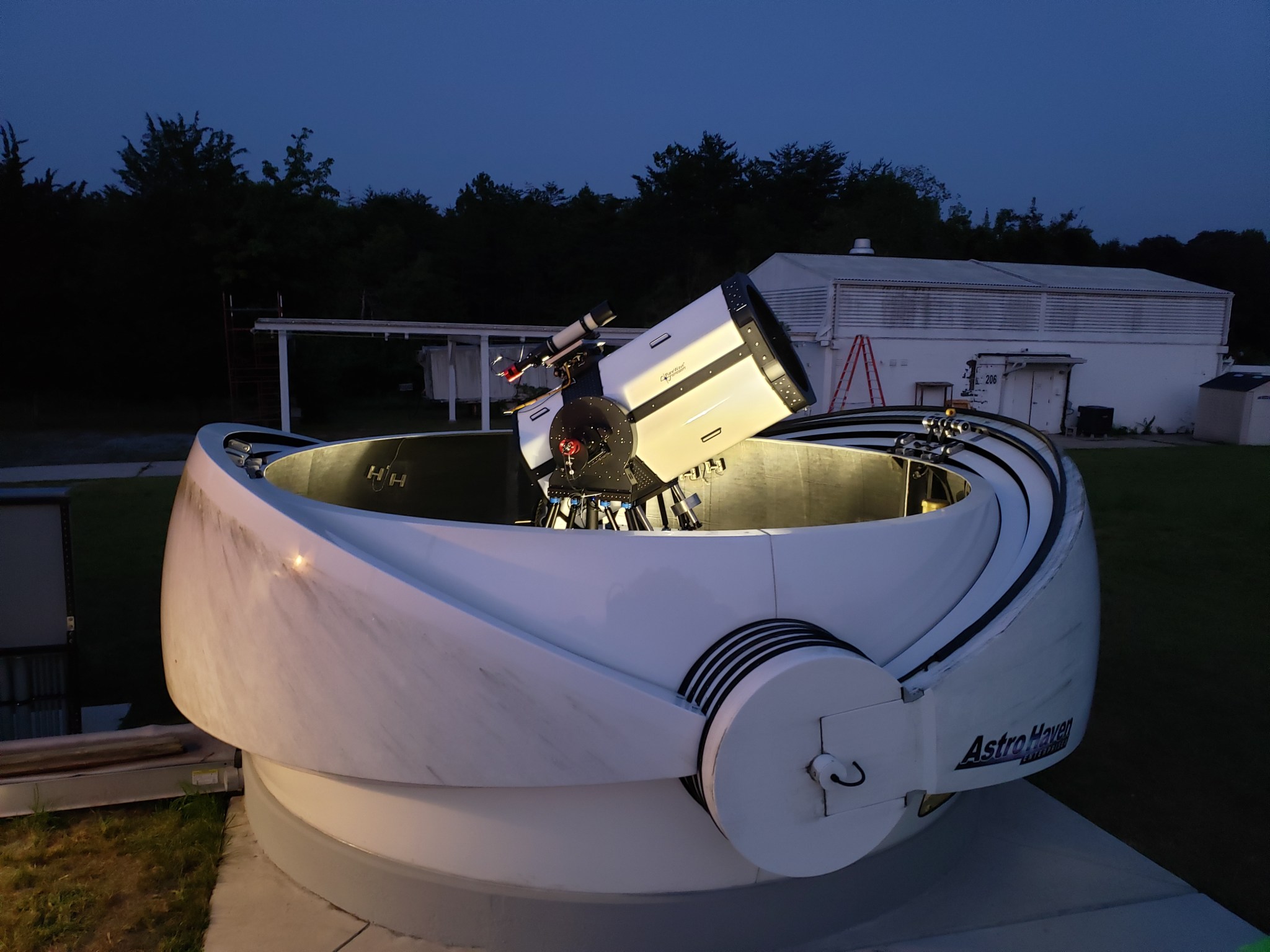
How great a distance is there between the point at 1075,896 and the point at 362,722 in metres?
2.98

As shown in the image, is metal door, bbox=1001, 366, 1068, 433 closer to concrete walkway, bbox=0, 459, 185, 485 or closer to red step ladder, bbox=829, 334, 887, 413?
red step ladder, bbox=829, 334, 887, 413

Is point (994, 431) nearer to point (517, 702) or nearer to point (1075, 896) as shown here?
point (1075, 896)

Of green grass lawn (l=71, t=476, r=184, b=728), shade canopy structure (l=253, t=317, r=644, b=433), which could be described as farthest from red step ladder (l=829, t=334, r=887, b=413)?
green grass lawn (l=71, t=476, r=184, b=728)

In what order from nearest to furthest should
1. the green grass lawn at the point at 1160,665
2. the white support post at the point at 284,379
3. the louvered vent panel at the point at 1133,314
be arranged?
1. the green grass lawn at the point at 1160,665
2. the white support post at the point at 284,379
3. the louvered vent panel at the point at 1133,314

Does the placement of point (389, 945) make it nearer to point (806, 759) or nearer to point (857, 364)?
point (806, 759)

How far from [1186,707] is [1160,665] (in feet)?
2.68

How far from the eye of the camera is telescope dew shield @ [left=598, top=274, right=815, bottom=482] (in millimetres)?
4180

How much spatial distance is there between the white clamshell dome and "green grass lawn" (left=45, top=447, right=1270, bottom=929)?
1423 mm

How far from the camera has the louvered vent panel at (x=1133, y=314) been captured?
2333cm

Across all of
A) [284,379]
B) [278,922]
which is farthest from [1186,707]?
[284,379]

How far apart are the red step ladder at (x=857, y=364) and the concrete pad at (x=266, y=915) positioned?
18441 mm

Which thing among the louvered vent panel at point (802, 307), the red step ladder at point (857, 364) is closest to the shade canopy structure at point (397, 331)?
the louvered vent panel at point (802, 307)

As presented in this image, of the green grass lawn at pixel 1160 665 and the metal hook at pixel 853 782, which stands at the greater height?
the metal hook at pixel 853 782

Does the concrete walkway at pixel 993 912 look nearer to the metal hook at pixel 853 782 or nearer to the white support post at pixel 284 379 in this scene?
the metal hook at pixel 853 782
